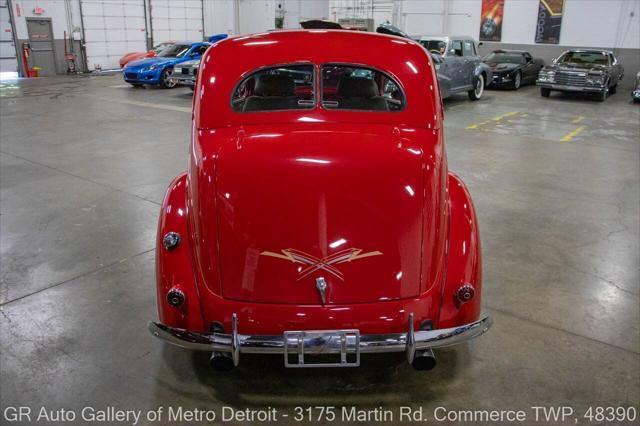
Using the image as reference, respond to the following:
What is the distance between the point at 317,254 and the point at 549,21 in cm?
2104

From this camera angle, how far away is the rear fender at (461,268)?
2.78 meters

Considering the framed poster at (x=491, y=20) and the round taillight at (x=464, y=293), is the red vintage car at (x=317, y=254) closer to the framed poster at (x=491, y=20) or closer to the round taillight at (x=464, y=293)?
the round taillight at (x=464, y=293)

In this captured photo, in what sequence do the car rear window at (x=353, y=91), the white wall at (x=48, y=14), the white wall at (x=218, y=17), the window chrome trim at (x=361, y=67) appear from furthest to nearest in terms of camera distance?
the white wall at (x=218, y=17) → the white wall at (x=48, y=14) → the car rear window at (x=353, y=91) → the window chrome trim at (x=361, y=67)

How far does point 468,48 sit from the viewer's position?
Result: 14.3 meters

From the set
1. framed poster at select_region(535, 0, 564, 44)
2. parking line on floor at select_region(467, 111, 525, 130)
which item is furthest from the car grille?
framed poster at select_region(535, 0, 564, 44)

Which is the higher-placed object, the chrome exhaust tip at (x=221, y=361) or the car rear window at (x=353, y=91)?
the car rear window at (x=353, y=91)

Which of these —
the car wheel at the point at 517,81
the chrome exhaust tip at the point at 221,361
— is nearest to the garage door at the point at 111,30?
the car wheel at the point at 517,81

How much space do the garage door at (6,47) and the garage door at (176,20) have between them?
6370 mm

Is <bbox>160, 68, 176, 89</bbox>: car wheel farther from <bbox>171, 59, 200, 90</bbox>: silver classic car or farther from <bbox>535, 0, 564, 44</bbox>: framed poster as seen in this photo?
<bbox>535, 0, 564, 44</bbox>: framed poster

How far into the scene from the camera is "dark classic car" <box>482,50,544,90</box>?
1673 cm

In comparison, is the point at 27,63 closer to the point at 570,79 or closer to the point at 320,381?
the point at 570,79

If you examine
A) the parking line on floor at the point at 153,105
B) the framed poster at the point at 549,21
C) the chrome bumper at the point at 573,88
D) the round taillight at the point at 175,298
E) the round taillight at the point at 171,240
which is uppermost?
the framed poster at the point at 549,21

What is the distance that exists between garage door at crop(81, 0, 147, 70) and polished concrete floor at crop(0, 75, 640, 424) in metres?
15.5

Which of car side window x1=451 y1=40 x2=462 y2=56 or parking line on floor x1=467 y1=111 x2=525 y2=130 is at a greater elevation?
car side window x1=451 y1=40 x2=462 y2=56
